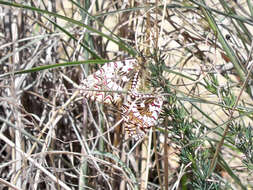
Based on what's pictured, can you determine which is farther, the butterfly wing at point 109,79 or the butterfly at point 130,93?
the butterfly wing at point 109,79

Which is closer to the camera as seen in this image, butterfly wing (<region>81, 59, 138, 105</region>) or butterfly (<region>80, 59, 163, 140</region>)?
butterfly (<region>80, 59, 163, 140</region>)

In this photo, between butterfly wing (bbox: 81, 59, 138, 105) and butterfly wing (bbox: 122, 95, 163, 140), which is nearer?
butterfly wing (bbox: 122, 95, 163, 140)

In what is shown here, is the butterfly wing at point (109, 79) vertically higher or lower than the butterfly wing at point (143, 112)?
higher

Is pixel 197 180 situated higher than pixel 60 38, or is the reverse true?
pixel 60 38

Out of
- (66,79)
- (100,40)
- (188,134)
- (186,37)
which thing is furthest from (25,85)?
(188,134)

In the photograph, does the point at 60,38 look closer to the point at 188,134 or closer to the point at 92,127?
the point at 92,127

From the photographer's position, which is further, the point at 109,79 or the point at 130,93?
the point at 109,79

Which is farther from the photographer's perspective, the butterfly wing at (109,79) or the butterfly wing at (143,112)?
the butterfly wing at (109,79)

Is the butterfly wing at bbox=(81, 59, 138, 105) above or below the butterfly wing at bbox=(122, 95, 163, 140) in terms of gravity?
above
